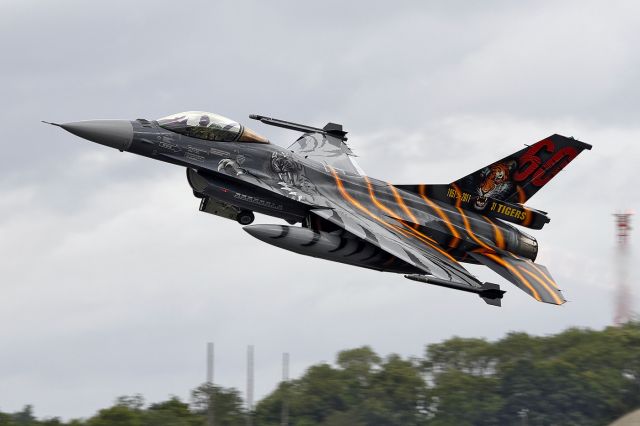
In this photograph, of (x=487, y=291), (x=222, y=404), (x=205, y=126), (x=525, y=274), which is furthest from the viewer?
(x=222, y=404)

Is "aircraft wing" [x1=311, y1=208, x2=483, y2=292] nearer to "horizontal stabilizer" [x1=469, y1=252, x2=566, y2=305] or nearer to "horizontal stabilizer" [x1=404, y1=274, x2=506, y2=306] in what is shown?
"horizontal stabilizer" [x1=404, y1=274, x2=506, y2=306]

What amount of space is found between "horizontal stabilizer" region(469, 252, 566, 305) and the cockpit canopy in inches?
317

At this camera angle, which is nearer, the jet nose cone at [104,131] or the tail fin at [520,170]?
the jet nose cone at [104,131]

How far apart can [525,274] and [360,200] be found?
5310 millimetres

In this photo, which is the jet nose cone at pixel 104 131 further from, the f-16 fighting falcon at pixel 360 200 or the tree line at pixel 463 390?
the tree line at pixel 463 390

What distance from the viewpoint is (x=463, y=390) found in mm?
78062


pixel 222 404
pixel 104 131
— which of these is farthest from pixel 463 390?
pixel 104 131

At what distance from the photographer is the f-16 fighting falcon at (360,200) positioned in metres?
30.4

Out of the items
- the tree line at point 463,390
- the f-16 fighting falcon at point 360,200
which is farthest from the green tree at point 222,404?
the f-16 fighting falcon at point 360,200

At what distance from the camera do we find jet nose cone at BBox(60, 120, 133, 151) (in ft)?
98.2

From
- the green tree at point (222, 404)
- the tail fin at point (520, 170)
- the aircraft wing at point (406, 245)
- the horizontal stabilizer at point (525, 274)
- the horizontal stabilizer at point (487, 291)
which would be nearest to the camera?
the horizontal stabilizer at point (487, 291)

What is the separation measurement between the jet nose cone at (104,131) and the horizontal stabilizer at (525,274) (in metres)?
10.9

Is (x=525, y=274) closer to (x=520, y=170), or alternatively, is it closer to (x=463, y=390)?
(x=520, y=170)

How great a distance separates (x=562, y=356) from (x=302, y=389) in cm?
1951
